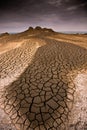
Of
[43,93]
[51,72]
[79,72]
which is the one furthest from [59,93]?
[79,72]

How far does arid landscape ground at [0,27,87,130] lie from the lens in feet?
10.2

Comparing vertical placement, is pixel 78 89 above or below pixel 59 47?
below

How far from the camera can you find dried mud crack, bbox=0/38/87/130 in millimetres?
3166

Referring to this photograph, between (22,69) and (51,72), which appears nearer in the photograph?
(51,72)

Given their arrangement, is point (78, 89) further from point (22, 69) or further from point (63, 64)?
point (22, 69)

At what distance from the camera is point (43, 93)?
12.2 feet

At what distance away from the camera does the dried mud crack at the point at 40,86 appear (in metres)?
3.17

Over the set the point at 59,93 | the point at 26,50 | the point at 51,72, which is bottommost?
the point at 59,93

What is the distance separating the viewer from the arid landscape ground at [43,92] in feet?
10.2

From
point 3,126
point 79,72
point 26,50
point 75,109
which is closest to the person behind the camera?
point 3,126

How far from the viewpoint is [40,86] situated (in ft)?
13.0

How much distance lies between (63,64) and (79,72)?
0.69 m

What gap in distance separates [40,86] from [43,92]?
26 centimetres

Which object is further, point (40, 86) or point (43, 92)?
point (40, 86)
